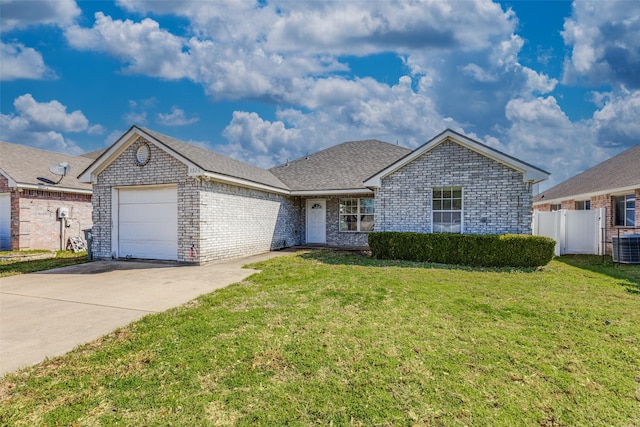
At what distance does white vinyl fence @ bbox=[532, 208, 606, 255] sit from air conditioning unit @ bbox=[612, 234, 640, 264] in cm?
313

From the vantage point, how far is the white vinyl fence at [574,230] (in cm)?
1428

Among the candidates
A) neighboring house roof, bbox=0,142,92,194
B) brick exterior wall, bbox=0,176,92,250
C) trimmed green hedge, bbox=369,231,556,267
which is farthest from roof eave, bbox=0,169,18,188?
trimmed green hedge, bbox=369,231,556,267

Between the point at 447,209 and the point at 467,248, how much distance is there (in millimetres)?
2075

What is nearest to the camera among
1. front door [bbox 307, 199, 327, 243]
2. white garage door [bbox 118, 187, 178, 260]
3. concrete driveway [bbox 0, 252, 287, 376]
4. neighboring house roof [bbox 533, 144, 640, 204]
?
concrete driveway [bbox 0, 252, 287, 376]

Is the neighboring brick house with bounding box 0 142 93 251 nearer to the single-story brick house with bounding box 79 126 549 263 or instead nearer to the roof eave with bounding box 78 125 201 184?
the roof eave with bounding box 78 125 201 184

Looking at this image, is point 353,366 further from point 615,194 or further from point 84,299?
point 615,194

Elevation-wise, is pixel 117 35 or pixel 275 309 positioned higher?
pixel 117 35

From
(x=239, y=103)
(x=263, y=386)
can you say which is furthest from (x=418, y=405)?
(x=239, y=103)

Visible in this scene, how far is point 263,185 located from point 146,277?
6327mm

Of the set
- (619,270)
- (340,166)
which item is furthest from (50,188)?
(619,270)

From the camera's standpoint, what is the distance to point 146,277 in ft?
28.3

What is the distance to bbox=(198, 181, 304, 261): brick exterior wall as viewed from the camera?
10.9 m

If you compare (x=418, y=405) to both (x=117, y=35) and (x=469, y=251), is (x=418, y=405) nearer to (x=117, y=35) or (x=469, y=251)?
(x=469, y=251)

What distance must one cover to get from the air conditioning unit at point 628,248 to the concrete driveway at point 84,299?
12.0 m
